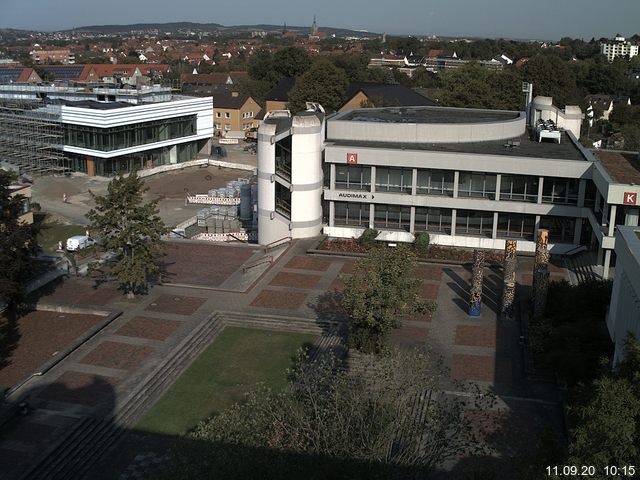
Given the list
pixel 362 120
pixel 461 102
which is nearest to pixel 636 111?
pixel 461 102

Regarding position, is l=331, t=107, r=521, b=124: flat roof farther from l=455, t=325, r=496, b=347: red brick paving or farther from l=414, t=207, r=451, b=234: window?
l=455, t=325, r=496, b=347: red brick paving

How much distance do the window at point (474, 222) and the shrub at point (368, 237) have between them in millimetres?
4770

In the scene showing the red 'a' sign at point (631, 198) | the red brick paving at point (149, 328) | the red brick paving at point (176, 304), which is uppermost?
the red 'a' sign at point (631, 198)

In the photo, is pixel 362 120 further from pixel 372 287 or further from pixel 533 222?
pixel 372 287

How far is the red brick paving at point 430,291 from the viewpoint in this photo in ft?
107

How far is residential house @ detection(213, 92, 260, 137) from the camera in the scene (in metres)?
87.9

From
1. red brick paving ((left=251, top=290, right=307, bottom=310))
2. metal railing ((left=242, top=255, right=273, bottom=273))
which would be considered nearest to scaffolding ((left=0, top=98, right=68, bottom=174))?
metal railing ((left=242, top=255, right=273, bottom=273))

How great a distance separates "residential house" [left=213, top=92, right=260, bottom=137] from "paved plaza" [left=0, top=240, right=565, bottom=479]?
1956 inches

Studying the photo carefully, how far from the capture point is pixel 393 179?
40.4m

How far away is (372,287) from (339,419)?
10739 millimetres

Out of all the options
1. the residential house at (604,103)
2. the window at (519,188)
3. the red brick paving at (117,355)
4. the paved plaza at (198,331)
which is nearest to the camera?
the paved plaza at (198,331)

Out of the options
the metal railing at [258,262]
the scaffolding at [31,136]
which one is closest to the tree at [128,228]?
the metal railing at [258,262]

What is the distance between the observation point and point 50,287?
109 feet

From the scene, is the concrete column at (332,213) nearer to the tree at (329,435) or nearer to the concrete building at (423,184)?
the concrete building at (423,184)
